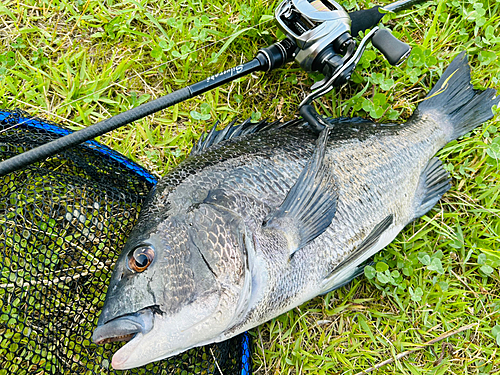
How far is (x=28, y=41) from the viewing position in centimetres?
283

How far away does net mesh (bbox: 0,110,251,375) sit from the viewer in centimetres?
221

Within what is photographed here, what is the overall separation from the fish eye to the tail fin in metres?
2.05

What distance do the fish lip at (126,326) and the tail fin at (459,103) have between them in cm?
221

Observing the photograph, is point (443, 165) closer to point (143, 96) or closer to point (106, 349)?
point (143, 96)

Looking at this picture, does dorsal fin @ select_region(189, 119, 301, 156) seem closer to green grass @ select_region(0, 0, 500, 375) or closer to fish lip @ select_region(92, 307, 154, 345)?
green grass @ select_region(0, 0, 500, 375)

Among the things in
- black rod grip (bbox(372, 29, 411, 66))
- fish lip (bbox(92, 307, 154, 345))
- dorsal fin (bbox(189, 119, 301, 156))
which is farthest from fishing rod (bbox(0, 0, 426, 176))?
fish lip (bbox(92, 307, 154, 345))

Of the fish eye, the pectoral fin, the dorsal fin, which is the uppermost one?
the dorsal fin

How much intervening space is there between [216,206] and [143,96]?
52.7 inches

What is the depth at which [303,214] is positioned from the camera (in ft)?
6.49

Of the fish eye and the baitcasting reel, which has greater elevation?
the baitcasting reel

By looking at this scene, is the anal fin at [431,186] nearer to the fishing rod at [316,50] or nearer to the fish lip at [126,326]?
the fishing rod at [316,50]

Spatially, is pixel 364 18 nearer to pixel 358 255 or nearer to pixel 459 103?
pixel 459 103

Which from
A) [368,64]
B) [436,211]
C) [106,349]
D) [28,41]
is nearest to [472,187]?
[436,211]

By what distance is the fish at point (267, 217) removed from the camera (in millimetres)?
1652
